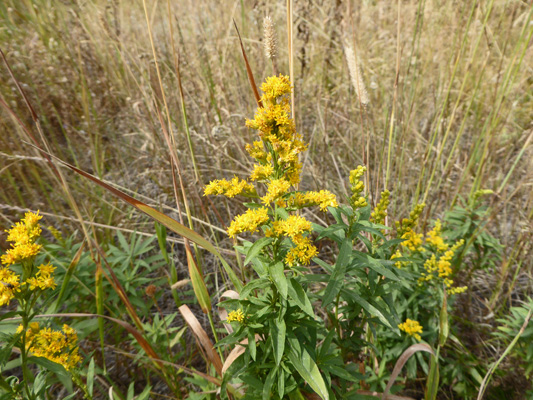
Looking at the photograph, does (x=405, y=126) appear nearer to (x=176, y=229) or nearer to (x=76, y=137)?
(x=176, y=229)

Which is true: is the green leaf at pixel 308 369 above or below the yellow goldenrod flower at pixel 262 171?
below

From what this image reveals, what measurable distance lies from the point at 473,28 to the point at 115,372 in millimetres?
4243

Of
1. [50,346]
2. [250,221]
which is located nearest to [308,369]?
[250,221]

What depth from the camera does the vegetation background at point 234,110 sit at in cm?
271

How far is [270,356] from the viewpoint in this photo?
135cm

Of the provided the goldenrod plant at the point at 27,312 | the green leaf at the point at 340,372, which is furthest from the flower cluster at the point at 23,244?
the green leaf at the point at 340,372

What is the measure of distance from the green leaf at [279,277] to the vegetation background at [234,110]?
1.45 m

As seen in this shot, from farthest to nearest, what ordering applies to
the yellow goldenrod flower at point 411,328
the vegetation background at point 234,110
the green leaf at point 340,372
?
1. the vegetation background at point 234,110
2. the yellow goldenrod flower at point 411,328
3. the green leaf at point 340,372

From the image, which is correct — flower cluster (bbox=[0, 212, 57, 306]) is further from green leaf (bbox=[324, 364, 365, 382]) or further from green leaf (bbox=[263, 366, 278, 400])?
green leaf (bbox=[324, 364, 365, 382])

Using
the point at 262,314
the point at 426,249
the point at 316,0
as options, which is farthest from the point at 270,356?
the point at 316,0

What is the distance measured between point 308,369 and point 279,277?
37cm

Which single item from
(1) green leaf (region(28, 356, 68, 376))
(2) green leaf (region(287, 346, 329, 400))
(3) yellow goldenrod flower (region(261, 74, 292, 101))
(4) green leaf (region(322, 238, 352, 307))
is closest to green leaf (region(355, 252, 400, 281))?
(4) green leaf (region(322, 238, 352, 307))

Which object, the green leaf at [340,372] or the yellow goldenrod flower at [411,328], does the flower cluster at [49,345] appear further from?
the yellow goldenrod flower at [411,328]

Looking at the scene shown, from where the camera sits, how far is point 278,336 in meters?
1.18
